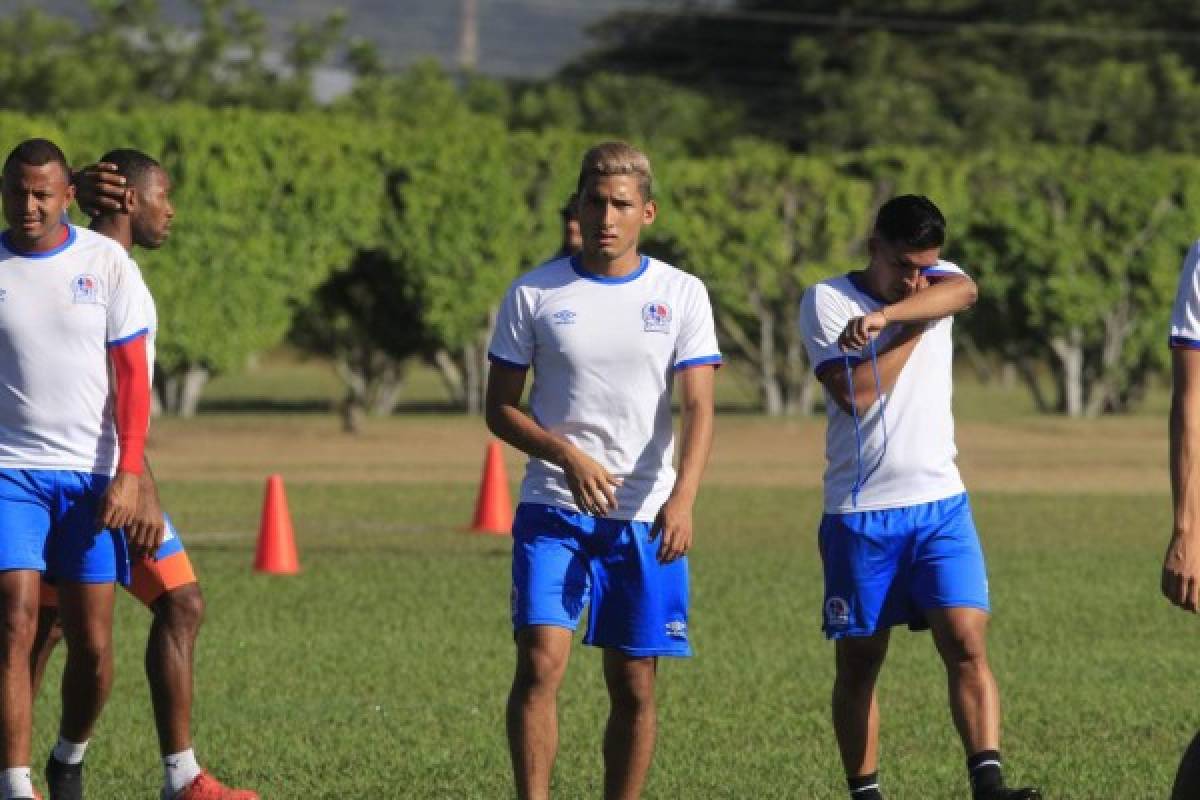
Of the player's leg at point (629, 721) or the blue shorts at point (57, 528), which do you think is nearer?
the player's leg at point (629, 721)

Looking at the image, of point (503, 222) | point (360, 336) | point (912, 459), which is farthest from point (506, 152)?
point (912, 459)

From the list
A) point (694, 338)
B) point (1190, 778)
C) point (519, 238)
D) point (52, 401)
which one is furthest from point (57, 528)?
point (519, 238)

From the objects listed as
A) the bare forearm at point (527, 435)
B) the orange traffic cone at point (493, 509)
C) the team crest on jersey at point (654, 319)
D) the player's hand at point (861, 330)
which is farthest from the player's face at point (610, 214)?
the orange traffic cone at point (493, 509)

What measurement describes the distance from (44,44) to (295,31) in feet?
20.0

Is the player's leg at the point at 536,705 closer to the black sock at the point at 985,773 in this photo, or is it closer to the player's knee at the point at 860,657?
the player's knee at the point at 860,657

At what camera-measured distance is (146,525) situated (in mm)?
7980

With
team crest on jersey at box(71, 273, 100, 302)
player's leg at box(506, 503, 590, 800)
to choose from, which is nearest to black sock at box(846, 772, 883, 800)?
player's leg at box(506, 503, 590, 800)

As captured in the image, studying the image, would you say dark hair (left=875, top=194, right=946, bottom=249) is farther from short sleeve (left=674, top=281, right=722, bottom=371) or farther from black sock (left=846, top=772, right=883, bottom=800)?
black sock (left=846, top=772, right=883, bottom=800)

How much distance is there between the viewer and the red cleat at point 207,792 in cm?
816

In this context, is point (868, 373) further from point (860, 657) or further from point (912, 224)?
point (860, 657)

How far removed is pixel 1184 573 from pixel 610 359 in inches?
78.4

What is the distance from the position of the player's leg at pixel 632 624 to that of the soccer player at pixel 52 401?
1442mm

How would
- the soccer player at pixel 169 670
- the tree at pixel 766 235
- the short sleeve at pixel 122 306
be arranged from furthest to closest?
the tree at pixel 766 235
the soccer player at pixel 169 670
the short sleeve at pixel 122 306

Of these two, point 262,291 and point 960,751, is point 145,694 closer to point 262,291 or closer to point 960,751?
point 960,751
